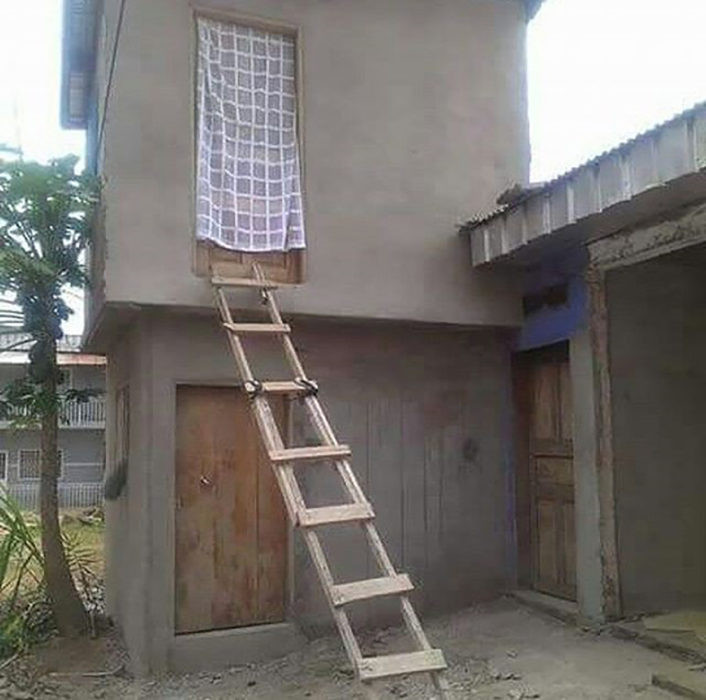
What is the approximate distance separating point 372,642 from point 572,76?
10.4 m

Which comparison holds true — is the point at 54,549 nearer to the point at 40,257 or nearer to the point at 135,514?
the point at 135,514

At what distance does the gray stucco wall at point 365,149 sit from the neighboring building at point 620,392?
1.71 ft

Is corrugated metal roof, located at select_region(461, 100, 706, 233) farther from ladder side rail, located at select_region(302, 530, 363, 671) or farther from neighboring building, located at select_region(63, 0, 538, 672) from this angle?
ladder side rail, located at select_region(302, 530, 363, 671)

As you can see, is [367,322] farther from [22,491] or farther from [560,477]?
[22,491]

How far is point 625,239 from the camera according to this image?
5781mm

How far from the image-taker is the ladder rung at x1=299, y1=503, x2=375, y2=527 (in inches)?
172

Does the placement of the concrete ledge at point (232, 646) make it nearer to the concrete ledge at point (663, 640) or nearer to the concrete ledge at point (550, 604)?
the concrete ledge at point (550, 604)

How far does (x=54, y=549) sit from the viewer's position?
7125 mm

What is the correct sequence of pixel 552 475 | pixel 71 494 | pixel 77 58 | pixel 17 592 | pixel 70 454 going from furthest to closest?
pixel 70 454
pixel 71 494
pixel 77 58
pixel 17 592
pixel 552 475

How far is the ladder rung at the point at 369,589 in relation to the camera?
4.08 meters

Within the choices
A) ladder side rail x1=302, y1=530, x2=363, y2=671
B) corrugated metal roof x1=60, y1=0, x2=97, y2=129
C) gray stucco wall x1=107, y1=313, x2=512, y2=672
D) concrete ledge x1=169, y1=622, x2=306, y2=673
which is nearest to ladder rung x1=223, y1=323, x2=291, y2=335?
gray stucco wall x1=107, y1=313, x2=512, y2=672

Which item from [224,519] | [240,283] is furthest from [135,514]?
[240,283]

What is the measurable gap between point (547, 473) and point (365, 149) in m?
3.12

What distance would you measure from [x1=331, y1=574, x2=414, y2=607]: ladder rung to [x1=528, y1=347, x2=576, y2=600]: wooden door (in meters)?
2.72
